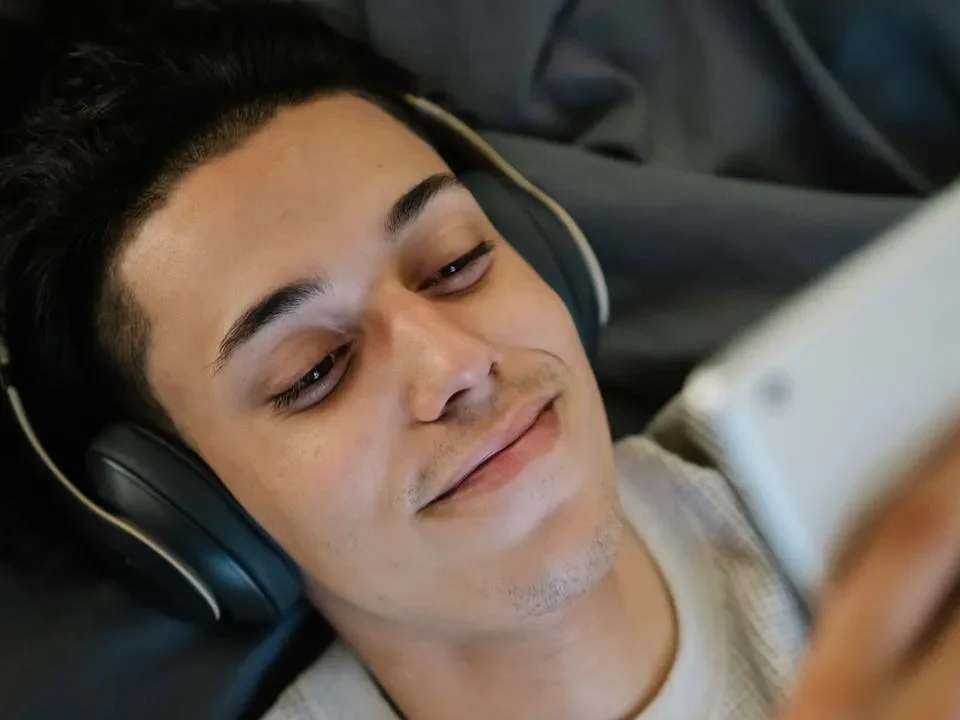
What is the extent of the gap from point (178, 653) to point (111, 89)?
0.53m

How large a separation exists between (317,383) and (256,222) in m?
0.13

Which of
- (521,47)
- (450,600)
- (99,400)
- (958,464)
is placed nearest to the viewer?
(958,464)

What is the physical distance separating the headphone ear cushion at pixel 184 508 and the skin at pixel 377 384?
2cm

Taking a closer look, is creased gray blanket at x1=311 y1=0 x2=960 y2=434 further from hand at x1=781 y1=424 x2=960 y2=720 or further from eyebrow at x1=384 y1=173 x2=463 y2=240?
hand at x1=781 y1=424 x2=960 y2=720

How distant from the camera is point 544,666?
0.85 m

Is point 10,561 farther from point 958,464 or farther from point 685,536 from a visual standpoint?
point 958,464

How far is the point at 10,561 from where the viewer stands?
3.18ft

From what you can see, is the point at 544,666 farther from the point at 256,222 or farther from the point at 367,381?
the point at 256,222

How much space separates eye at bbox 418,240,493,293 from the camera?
83 centimetres

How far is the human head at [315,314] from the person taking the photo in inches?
29.8

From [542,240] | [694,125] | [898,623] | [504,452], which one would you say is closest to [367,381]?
[504,452]

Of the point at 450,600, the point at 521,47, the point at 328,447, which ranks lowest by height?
the point at 450,600

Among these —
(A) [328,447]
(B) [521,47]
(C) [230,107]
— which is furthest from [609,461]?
(B) [521,47]

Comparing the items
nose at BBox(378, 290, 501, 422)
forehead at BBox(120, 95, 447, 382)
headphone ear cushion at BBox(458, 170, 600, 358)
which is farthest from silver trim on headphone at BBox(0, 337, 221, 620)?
headphone ear cushion at BBox(458, 170, 600, 358)
